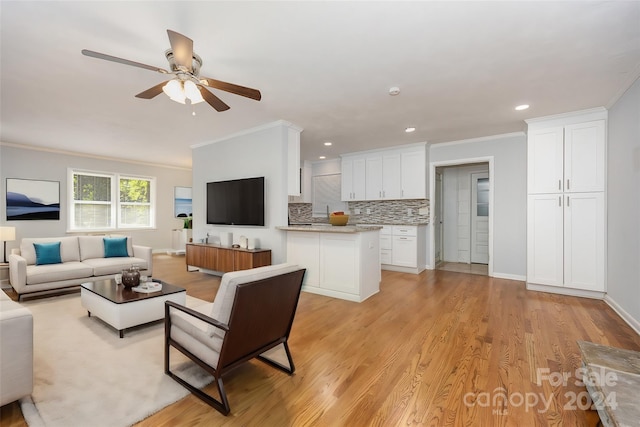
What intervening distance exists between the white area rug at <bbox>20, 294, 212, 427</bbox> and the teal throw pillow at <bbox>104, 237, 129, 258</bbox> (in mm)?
1786

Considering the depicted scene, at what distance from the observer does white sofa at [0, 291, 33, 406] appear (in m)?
1.58

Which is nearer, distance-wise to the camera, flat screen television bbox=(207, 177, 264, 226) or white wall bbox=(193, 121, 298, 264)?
white wall bbox=(193, 121, 298, 264)

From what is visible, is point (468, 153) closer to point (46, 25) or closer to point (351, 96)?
point (351, 96)

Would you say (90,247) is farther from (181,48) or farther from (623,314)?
(623,314)

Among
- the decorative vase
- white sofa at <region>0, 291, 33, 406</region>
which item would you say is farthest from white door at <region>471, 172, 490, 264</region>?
white sofa at <region>0, 291, 33, 406</region>

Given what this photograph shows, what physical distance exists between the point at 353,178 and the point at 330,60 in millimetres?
4194

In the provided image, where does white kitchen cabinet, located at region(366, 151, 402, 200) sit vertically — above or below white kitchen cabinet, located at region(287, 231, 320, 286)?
above

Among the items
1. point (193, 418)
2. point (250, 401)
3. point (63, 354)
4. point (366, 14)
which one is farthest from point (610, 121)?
point (63, 354)

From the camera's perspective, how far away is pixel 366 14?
1.99 metres

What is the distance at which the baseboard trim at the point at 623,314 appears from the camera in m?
2.85

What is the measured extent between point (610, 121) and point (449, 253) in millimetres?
4001

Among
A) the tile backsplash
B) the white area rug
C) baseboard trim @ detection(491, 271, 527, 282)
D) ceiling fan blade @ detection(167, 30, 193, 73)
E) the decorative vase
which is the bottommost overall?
the white area rug

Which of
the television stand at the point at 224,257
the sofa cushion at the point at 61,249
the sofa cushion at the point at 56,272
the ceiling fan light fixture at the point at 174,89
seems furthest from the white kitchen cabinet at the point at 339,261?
the sofa cushion at the point at 61,249

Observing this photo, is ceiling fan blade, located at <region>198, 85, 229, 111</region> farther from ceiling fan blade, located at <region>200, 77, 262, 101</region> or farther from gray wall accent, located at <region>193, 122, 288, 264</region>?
gray wall accent, located at <region>193, 122, 288, 264</region>
